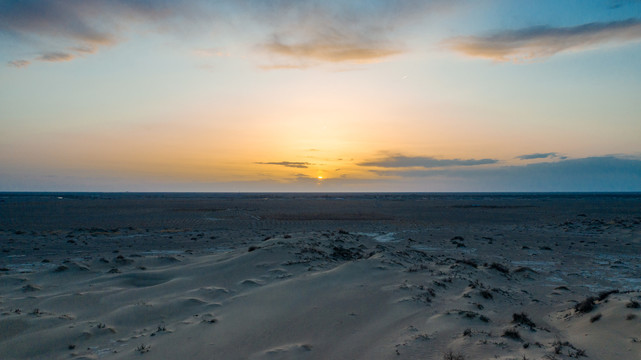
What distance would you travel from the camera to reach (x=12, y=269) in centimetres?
1608

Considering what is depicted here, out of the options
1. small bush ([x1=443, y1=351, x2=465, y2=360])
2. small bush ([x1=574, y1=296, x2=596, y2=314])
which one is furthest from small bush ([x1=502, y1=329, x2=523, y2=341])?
small bush ([x1=574, y1=296, x2=596, y2=314])

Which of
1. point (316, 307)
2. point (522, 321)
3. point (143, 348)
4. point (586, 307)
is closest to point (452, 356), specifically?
point (522, 321)

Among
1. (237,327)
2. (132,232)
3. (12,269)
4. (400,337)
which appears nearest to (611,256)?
(400,337)

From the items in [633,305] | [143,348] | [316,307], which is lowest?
[143,348]

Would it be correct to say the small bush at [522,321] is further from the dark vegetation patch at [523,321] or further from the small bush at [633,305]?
the small bush at [633,305]

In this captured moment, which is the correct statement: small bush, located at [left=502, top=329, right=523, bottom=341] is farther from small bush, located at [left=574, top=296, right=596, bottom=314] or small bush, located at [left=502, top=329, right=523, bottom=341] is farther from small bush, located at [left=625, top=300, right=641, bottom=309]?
small bush, located at [left=625, top=300, right=641, bottom=309]

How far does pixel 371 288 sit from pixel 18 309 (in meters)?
9.29

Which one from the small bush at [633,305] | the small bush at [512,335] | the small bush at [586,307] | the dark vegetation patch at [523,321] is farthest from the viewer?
the small bush at [586,307]

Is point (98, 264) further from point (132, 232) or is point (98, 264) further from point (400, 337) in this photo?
point (132, 232)

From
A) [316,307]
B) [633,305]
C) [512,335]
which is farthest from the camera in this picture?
[316,307]

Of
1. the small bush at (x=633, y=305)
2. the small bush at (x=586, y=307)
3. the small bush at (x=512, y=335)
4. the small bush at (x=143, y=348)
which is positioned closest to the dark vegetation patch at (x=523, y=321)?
the small bush at (x=512, y=335)

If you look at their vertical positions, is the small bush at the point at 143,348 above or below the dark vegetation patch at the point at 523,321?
below

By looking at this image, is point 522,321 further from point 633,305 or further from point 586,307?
point 633,305

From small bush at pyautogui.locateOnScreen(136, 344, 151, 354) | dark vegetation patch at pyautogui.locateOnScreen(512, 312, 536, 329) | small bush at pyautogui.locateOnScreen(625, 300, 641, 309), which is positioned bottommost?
small bush at pyautogui.locateOnScreen(136, 344, 151, 354)
